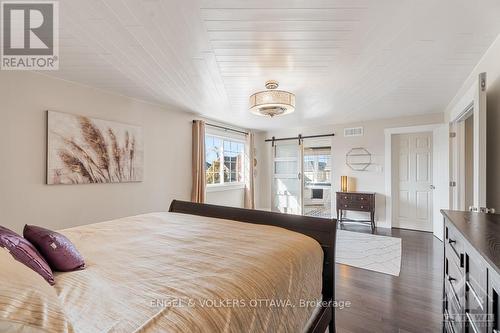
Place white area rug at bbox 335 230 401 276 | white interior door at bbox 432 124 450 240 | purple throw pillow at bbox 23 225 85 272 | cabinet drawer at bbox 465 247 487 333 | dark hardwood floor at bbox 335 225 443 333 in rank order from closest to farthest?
cabinet drawer at bbox 465 247 487 333 → purple throw pillow at bbox 23 225 85 272 → dark hardwood floor at bbox 335 225 443 333 → white area rug at bbox 335 230 401 276 → white interior door at bbox 432 124 450 240

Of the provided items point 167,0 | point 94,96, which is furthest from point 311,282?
point 94,96

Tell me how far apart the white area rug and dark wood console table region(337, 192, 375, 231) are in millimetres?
583

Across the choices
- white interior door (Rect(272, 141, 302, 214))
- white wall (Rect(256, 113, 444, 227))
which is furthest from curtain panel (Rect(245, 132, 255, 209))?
white wall (Rect(256, 113, 444, 227))

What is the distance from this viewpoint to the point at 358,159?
517cm

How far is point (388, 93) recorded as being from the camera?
326 cm

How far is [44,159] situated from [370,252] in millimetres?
4281

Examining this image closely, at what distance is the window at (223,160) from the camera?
16.2ft

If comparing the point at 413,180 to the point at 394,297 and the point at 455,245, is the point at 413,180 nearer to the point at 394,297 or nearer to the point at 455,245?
the point at 394,297

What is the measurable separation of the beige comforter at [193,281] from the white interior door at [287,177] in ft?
14.3

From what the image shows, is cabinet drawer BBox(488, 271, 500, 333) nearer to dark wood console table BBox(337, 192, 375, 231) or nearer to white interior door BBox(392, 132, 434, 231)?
dark wood console table BBox(337, 192, 375, 231)

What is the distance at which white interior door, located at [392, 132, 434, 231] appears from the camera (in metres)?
4.65

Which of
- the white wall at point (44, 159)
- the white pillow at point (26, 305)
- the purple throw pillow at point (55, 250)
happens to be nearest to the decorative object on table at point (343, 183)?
the white wall at point (44, 159)

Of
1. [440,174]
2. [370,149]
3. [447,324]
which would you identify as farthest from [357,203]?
[447,324]

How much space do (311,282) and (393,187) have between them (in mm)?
4383
